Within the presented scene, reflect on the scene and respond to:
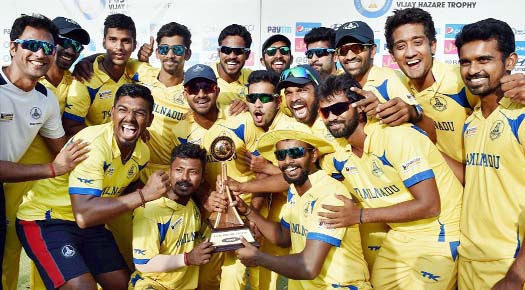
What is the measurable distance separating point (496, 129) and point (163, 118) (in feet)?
10.5

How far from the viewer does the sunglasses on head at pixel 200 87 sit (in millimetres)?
4801

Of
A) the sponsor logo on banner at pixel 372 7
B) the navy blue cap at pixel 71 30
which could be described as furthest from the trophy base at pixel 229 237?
the sponsor logo on banner at pixel 372 7

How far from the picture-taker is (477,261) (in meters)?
3.35

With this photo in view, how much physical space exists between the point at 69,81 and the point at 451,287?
4016mm

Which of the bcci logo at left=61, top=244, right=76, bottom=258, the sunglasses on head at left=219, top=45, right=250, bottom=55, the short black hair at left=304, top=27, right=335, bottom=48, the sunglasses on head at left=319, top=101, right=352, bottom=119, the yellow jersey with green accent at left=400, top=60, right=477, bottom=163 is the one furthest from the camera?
the short black hair at left=304, top=27, right=335, bottom=48

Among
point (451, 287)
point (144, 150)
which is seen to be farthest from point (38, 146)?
point (451, 287)

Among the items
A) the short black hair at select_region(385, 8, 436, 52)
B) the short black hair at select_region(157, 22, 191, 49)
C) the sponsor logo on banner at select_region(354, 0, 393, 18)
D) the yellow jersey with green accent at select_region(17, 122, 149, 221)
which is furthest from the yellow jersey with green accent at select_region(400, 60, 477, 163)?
the sponsor logo on banner at select_region(354, 0, 393, 18)

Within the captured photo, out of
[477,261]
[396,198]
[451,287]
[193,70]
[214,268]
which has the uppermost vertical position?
[193,70]

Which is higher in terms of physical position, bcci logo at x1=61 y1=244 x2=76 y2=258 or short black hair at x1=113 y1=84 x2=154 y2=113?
short black hair at x1=113 y1=84 x2=154 y2=113

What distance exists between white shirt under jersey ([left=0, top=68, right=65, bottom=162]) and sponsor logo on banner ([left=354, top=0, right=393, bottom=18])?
6.34 m

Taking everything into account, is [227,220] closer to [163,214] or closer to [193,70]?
[163,214]

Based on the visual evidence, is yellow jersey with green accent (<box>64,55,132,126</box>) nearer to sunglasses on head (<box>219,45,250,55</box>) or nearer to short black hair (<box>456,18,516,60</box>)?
sunglasses on head (<box>219,45,250,55</box>)

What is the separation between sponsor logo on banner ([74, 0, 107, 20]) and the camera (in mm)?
10273

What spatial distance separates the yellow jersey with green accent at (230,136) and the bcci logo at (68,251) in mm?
1327
